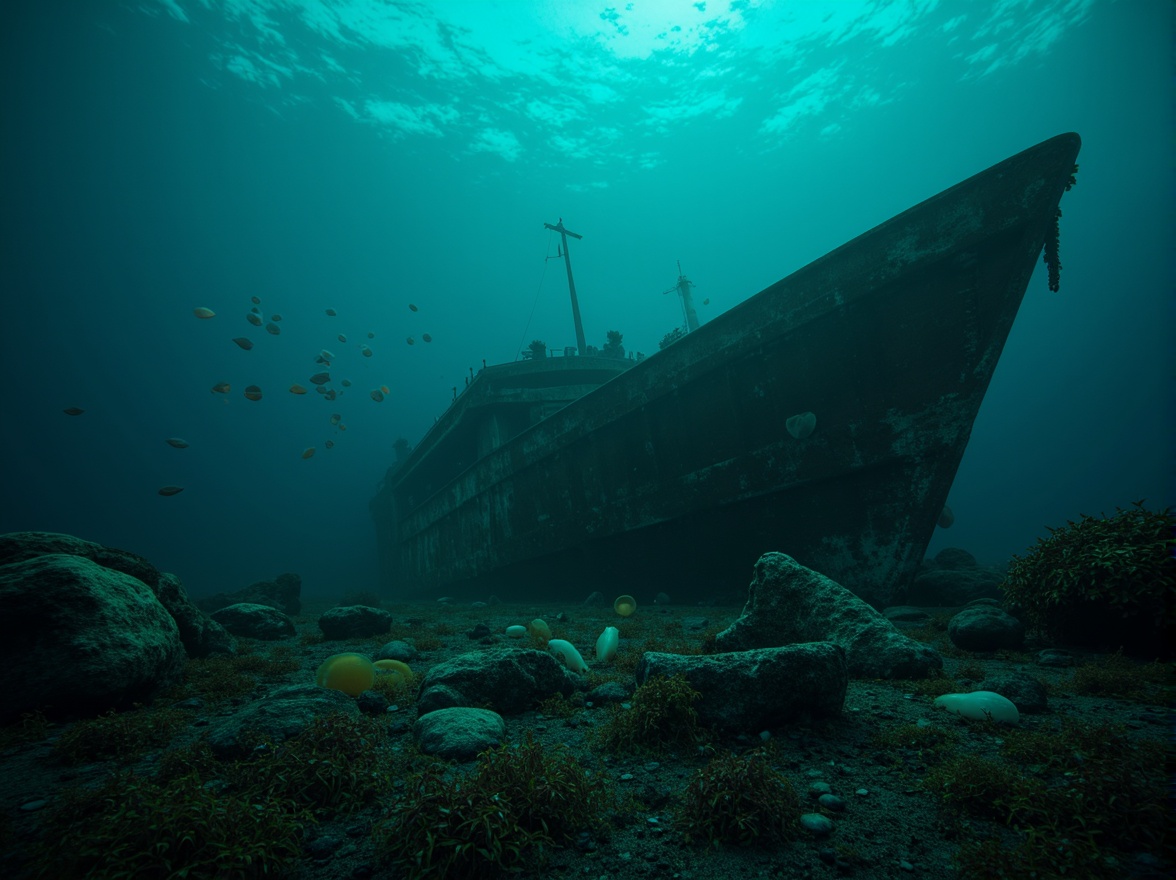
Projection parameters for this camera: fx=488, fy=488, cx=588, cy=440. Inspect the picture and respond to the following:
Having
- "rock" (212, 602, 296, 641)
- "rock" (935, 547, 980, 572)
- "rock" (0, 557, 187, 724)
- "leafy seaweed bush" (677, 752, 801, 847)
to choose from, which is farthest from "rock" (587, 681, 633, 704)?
"rock" (935, 547, 980, 572)

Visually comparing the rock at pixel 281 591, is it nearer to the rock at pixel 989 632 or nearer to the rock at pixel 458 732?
the rock at pixel 458 732

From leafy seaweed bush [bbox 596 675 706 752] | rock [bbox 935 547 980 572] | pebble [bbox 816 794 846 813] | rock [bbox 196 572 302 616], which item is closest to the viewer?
pebble [bbox 816 794 846 813]

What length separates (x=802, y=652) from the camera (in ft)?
10.2

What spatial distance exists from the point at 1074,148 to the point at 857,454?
406 cm

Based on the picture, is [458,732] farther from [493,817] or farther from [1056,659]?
[1056,659]

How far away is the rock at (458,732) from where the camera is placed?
285cm

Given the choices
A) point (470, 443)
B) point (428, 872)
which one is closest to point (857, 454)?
point (428, 872)

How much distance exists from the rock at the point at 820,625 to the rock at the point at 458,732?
2.37 meters

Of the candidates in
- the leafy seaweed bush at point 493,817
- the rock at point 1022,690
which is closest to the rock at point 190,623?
the leafy seaweed bush at point 493,817

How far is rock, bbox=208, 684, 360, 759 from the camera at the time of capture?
2811 mm

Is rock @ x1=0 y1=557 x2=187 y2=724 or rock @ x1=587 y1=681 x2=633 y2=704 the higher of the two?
rock @ x1=0 y1=557 x2=187 y2=724

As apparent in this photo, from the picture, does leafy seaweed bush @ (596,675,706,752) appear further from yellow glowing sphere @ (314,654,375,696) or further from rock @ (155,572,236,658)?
rock @ (155,572,236,658)

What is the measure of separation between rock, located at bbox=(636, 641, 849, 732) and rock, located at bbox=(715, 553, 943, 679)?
113 centimetres

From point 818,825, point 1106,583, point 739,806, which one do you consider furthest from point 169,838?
point 1106,583
